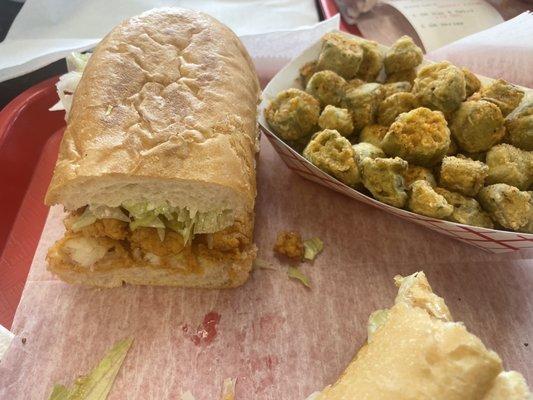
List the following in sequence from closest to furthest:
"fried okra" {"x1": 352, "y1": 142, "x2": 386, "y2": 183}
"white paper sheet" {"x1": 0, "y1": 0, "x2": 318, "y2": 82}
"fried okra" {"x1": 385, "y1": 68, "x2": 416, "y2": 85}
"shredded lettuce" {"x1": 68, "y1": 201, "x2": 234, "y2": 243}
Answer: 1. "shredded lettuce" {"x1": 68, "y1": 201, "x2": 234, "y2": 243}
2. "fried okra" {"x1": 352, "y1": 142, "x2": 386, "y2": 183}
3. "fried okra" {"x1": 385, "y1": 68, "x2": 416, "y2": 85}
4. "white paper sheet" {"x1": 0, "y1": 0, "x2": 318, "y2": 82}

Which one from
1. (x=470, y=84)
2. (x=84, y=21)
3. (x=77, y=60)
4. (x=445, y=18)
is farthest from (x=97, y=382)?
(x=445, y=18)

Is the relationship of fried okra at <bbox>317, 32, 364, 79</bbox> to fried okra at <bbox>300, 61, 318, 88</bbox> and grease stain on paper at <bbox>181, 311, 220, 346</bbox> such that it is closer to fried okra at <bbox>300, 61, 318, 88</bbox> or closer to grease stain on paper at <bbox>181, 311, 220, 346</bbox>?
fried okra at <bbox>300, 61, 318, 88</bbox>

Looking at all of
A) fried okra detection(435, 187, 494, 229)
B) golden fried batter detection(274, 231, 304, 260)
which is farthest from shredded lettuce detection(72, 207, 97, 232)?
fried okra detection(435, 187, 494, 229)

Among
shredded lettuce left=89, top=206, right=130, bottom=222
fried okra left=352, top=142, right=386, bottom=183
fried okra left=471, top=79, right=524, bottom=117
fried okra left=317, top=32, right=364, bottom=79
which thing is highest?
fried okra left=317, top=32, right=364, bottom=79

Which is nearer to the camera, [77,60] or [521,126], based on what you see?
[521,126]

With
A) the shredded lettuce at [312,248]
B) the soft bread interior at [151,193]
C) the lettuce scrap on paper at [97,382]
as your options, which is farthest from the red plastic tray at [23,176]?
the shredded lettuce at [312,248]

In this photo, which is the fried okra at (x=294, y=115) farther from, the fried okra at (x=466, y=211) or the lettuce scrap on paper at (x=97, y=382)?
the lettuce scrap on paper at (x=97, y=382)

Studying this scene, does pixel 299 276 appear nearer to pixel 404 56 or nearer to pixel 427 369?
pixel 427 369
